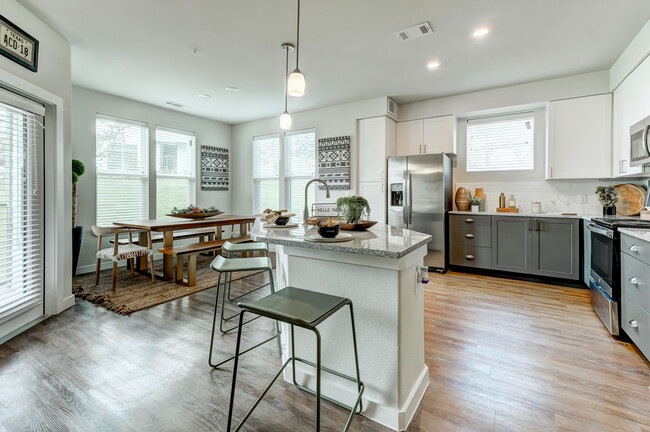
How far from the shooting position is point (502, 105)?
4.36 metres

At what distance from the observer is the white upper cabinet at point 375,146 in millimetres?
4875

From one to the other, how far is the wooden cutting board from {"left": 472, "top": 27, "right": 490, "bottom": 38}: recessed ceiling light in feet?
8.39

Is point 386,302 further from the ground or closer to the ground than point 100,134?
closer to the ground

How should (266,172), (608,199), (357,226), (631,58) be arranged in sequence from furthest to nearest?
(266,172)
(608,199)
(631,58)
(357,226)

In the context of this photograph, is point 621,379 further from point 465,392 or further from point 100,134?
point 100,134

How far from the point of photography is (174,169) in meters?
5.62

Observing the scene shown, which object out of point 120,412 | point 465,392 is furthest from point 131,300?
point 465,392

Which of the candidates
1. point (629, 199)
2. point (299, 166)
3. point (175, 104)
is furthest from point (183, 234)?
point (629, 199)

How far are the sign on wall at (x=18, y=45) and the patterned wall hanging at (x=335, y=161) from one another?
3656 millimetres

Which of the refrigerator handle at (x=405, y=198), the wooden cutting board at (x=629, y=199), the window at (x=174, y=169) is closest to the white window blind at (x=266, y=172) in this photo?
the window at (x=174, y=169)

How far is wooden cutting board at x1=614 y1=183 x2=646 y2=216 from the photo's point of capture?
11.6ft

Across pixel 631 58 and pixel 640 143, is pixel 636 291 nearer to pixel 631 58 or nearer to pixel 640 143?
pixel 640 143

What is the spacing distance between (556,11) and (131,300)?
473 centimetres

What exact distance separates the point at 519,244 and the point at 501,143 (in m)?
1.53
